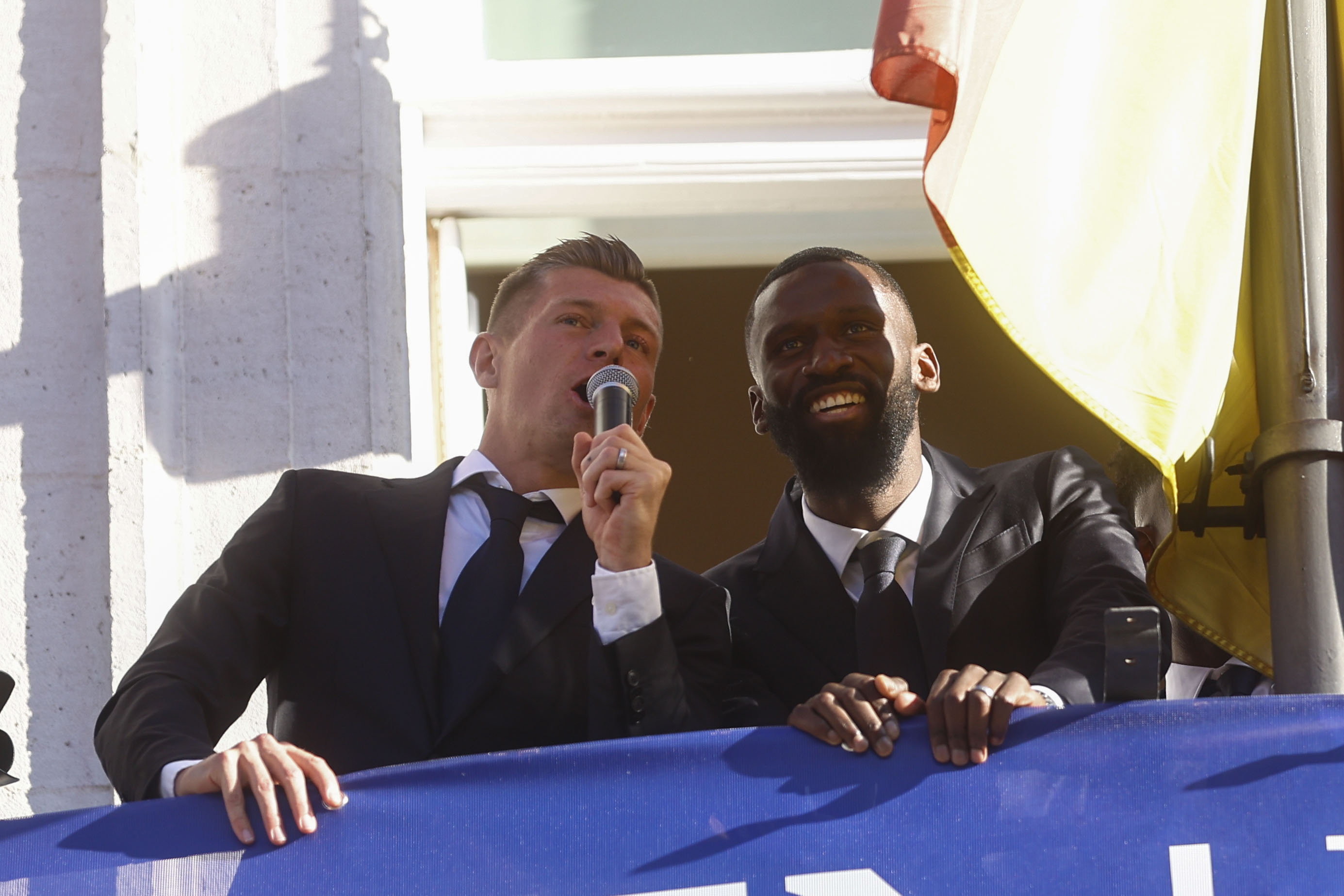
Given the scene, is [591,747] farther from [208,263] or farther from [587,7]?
[587,7]

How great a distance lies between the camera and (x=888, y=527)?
3.26 metres

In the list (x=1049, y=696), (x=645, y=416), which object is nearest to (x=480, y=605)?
(x=645, y=416)

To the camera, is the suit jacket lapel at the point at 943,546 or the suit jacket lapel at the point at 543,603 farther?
the suit jacket lapel at the point at 943,546

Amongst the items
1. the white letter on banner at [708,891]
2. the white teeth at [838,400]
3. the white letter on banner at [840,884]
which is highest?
the white teeth at [838,400]

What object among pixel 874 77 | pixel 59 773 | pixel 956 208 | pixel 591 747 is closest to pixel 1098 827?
pixel 591 747

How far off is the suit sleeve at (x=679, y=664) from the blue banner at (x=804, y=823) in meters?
0.40

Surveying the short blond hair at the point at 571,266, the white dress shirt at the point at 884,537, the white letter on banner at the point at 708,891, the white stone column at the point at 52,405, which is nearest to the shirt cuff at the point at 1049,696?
the white letter on banner at the point at 708,891

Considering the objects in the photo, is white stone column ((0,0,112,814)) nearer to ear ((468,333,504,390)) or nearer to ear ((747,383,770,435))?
ear ((468,333,504,390))

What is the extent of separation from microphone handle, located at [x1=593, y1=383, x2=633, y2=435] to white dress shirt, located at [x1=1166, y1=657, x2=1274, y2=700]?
1209 mm

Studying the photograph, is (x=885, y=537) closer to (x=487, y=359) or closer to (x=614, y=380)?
(x=614, y=380)

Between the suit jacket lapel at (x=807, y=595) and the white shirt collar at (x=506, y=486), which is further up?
the white shirt collar at (x=506, y=486)

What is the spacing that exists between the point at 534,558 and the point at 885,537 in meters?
0.71

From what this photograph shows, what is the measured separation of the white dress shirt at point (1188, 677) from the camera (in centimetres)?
315

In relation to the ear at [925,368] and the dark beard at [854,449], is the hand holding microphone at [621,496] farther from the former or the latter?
the ear at [925,368]
